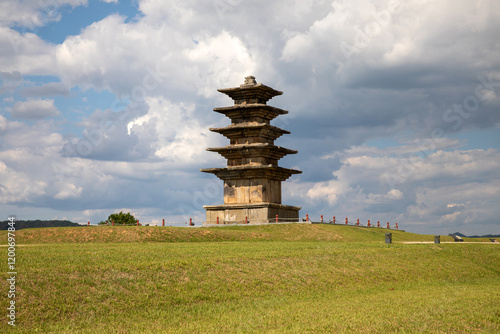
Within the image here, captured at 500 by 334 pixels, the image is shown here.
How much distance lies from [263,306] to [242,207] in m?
35.4

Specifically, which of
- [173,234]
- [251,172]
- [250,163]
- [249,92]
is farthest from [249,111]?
[173,234]

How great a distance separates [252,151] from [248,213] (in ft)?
21.6

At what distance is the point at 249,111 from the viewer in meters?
55.2

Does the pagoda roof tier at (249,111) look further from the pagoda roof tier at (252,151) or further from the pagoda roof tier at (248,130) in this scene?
the pagoda roof tier at (252,151)

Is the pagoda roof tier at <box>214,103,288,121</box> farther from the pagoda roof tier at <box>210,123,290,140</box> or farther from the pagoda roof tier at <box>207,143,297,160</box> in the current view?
the pagoda roof tier at <box>207,143,297,160</box>

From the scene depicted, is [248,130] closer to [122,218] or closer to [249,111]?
[249,111]

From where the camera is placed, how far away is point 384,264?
26.7m

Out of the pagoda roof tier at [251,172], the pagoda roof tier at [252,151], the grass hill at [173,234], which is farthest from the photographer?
the pagoda roof tier at [252,151]

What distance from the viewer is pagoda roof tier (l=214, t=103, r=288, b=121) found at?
5469 centimetres

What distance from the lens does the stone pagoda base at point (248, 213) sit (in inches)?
2041

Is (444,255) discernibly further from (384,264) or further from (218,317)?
(218,317)

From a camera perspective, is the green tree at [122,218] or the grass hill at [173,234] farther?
the green tree at [122,218]

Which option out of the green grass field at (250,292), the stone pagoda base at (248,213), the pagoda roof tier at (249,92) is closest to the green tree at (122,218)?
the stone pagoda base at (248,213)

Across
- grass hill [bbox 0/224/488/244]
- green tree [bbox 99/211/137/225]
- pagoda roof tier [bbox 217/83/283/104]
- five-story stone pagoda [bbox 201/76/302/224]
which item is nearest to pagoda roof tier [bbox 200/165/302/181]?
five-story stone pagoda [bbox 201/76/302/224]
